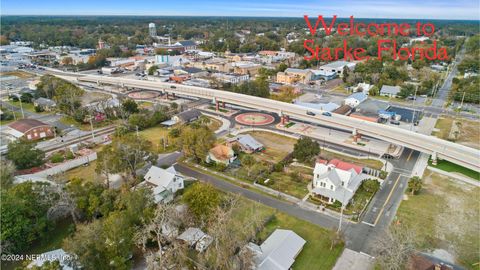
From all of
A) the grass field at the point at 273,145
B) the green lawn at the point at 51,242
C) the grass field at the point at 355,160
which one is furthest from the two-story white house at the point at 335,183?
the green lawn at the point at 51,242

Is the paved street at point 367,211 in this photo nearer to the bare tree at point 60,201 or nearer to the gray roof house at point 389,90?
the bare tree at point 60,201

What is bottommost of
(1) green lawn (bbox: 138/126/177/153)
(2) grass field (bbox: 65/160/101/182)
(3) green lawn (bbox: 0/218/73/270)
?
(3) green lawn (bbox: 0/218/73/270)

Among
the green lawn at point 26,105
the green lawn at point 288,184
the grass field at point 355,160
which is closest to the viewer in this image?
the green lawn at point 288,184

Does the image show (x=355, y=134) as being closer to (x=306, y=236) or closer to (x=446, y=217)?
(x=446, y=217)

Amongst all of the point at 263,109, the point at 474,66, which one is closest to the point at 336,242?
the point at 263,109

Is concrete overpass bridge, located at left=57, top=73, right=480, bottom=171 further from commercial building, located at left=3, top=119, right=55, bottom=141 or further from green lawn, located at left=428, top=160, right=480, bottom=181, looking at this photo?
commercial building, located at left=3, top=119, right=55, bottom=141

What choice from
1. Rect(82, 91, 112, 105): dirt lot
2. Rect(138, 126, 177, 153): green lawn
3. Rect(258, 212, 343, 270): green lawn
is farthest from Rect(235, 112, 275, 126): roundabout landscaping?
Rect(82, 91, 112, 105): dirt lot
